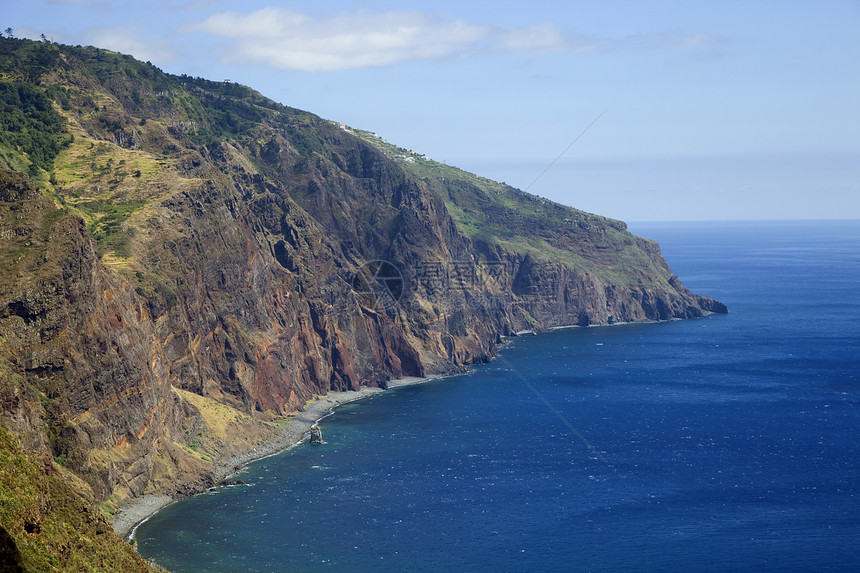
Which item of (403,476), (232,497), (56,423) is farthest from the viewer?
(403,476)

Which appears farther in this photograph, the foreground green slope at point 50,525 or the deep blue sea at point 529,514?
the deep blue sea at point 529,514

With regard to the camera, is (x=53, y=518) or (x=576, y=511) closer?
(x=53, y=518)

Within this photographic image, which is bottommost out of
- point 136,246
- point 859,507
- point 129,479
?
point 859,507

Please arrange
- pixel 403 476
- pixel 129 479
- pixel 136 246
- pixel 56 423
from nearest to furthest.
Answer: pixel 56 423 → pixel 129 479 → pixel 403 476 → pixel 136 246

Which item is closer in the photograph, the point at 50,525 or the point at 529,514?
the point at 50,525

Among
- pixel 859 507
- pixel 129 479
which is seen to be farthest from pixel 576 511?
pixel 129 479

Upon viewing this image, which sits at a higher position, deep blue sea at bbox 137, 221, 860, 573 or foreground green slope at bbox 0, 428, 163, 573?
foreground green slope at bbox 0, 428, 163, 573

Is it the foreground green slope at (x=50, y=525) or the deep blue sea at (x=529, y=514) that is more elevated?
the foreground green slope at (x=50, y=525)

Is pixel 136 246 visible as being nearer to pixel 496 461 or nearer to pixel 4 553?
pixel 496 461

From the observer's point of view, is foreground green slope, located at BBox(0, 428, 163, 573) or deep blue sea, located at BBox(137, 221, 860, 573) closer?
foreground green slope, located at BBox(0, 428, 163, 573)

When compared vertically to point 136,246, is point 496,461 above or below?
below
